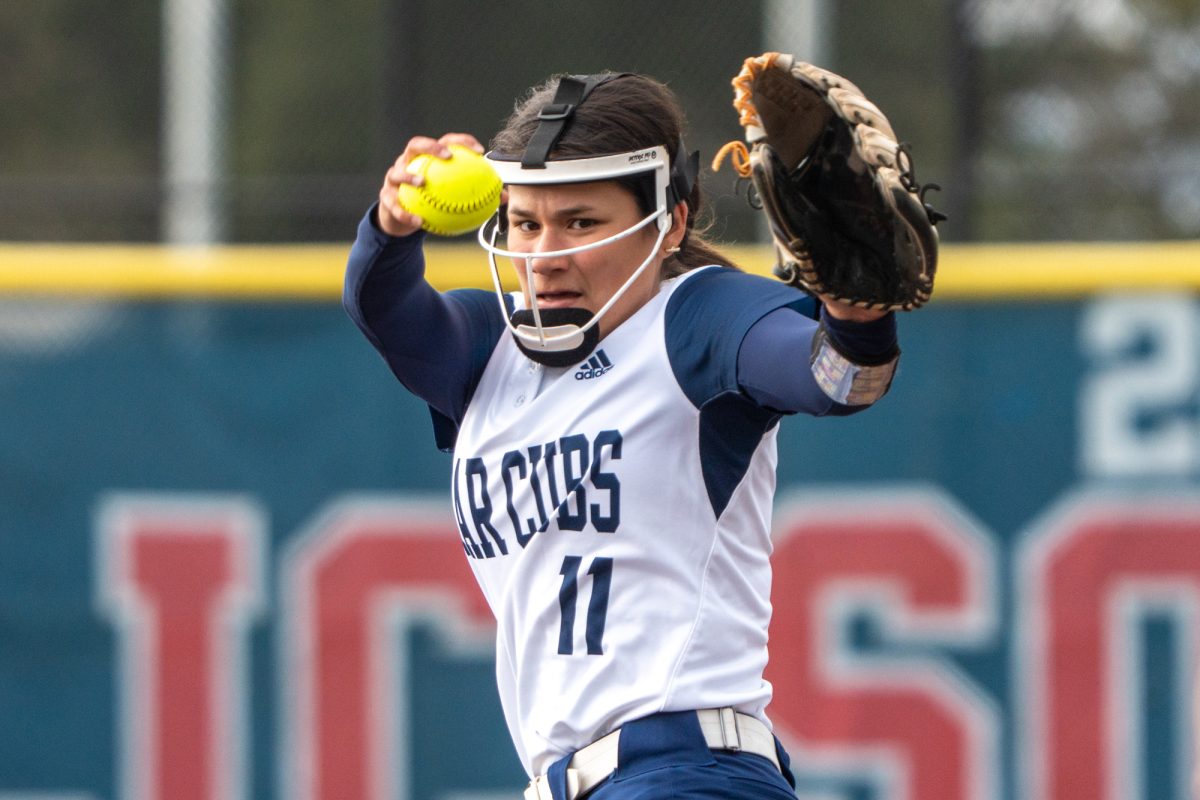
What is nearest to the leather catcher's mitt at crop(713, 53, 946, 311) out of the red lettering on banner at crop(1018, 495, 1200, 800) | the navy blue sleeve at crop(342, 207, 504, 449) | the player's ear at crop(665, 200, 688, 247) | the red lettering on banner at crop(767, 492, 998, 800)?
the player's ear at crop(665, 200, 688, 247)

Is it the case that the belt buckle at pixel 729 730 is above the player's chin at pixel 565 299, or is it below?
below

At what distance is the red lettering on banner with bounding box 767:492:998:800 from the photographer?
495cm

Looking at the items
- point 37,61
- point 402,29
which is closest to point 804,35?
point 402,29

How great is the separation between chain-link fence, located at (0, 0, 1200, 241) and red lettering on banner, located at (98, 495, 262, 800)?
130 cm

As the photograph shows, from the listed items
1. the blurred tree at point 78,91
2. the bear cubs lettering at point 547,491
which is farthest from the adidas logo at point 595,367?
the blurred tree at point 78,91

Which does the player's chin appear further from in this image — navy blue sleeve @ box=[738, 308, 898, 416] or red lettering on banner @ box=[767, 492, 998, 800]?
red lettering on banner @ box=[767, 492, 998, 800]

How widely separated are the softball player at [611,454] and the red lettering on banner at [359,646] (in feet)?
7.66

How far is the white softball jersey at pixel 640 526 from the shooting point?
2.59 m

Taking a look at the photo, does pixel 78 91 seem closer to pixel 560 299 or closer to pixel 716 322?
pixel 560 299

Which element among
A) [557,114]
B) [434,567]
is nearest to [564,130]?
[557,114]

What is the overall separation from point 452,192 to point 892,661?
285 centimetres

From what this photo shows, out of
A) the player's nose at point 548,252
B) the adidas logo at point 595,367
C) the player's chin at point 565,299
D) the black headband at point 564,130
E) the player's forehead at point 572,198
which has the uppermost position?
the black headband at point 564,130

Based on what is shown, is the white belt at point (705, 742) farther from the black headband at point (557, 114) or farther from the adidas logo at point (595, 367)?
the black headband at point (557, 114)

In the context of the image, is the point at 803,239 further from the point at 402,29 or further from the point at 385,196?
the point at 402,29
